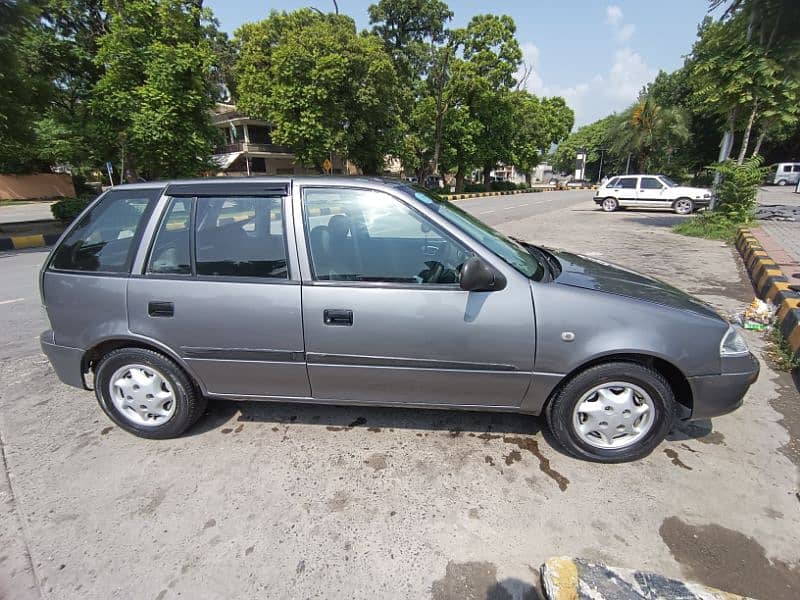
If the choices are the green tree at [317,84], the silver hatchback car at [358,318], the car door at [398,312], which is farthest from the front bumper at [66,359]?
the green tree at [317,84]

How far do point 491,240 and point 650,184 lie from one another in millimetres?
17677

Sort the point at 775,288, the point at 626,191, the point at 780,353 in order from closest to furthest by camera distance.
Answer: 1. the point at 780,353
2. the point at 775,288
3. the point at 626,191

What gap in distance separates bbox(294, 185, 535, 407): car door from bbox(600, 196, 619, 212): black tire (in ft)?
60.2

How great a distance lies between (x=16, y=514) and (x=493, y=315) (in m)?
2.81

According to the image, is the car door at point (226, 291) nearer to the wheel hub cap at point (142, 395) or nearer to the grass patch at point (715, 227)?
the wheel hub cap at point (142, 395)

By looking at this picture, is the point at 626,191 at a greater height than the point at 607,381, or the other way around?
the point at 626,191

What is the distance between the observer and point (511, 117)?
117 ft

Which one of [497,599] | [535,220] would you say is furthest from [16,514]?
[535,220]

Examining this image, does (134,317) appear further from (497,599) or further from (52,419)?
(497,599)

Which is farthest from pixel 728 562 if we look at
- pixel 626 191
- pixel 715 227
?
pixel 626 191

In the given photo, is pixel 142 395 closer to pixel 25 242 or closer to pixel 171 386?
pixel 171 386

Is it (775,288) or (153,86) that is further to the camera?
(153,86)

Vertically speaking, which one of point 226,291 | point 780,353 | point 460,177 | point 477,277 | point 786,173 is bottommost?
point 780,353

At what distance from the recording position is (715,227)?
413 inches
